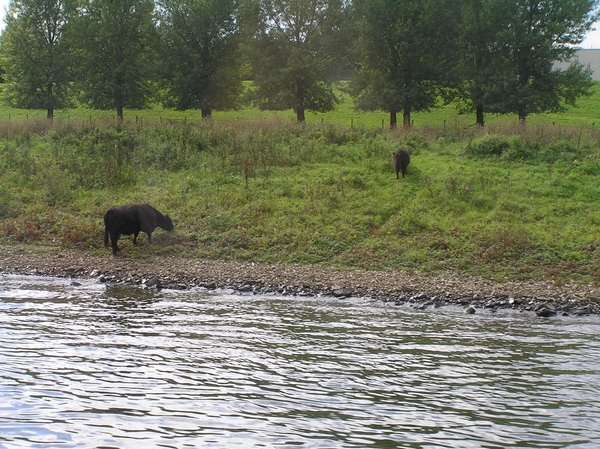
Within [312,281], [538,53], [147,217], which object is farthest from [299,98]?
[312,281]

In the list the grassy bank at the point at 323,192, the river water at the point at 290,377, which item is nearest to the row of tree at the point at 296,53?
the grassy bank at the point at 323,192

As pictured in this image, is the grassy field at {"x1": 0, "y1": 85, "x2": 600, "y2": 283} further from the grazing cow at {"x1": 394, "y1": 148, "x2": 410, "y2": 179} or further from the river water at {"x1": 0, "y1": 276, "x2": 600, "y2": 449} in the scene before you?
the river water at {"x1": 0, "y1": 276, "x2": 600, "y2": 449}

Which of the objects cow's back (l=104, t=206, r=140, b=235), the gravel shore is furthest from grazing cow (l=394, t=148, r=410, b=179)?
cow's back (l=104, t=206, r=140, b=235)

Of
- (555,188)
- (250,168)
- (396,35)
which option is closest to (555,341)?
(555,188)

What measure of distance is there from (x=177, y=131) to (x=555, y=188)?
17095 millimetres

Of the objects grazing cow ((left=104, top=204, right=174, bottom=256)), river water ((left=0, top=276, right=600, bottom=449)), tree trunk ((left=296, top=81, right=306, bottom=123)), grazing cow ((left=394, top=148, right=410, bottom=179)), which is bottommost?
river water ((left=0, top=276, right=600, bottom=449))

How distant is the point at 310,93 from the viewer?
43.4 meters

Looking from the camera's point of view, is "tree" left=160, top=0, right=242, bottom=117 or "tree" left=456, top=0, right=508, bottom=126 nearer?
"tree" left=456, top=0, right=508, bottom=126

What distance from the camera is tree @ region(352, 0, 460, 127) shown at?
38.1 m

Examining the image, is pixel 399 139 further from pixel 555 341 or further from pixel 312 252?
pixel 555 341

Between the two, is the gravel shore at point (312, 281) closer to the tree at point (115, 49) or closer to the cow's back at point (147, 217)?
the cow's back at point (147, 217)

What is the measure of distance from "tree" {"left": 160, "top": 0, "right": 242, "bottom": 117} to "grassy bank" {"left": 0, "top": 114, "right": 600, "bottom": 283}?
11530mm

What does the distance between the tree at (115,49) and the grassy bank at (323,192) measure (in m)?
9.76

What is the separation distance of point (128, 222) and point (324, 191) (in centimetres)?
743
